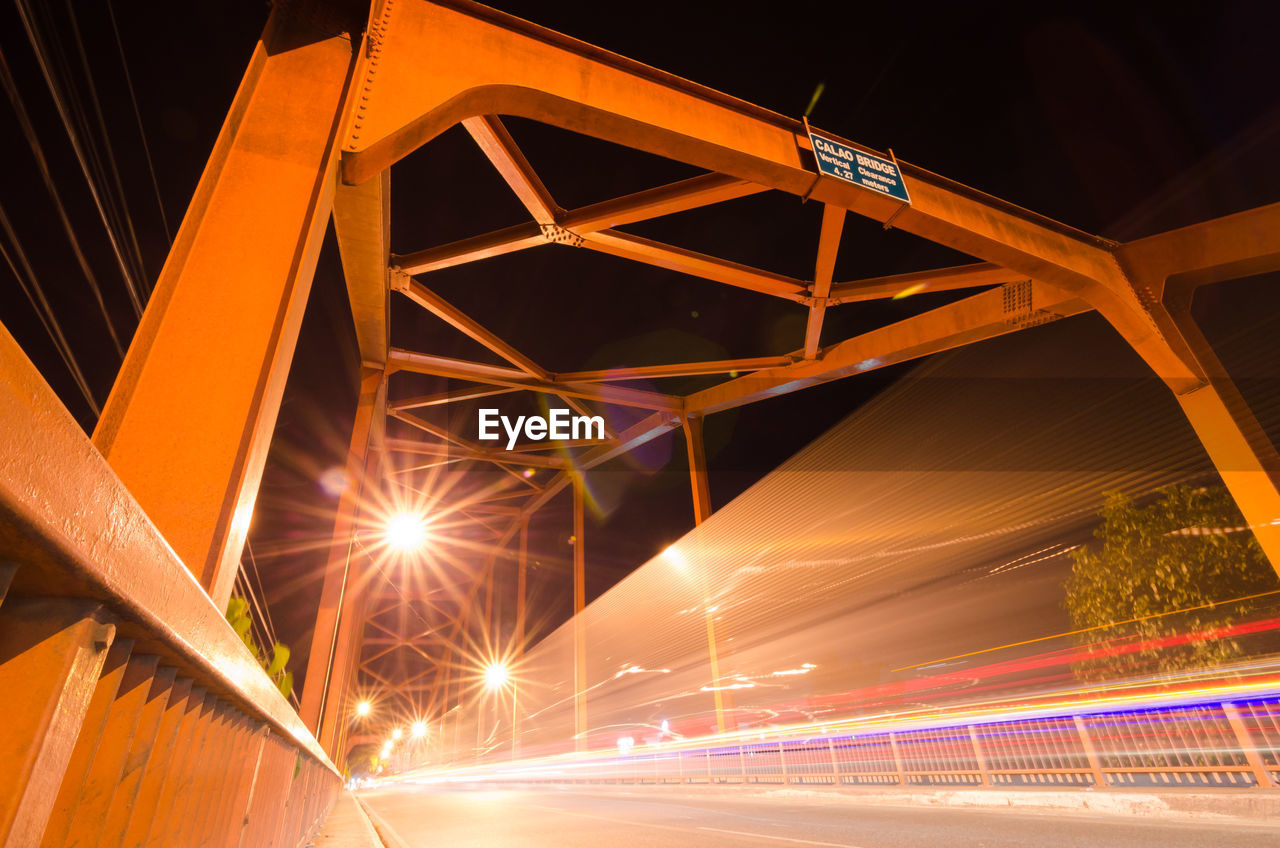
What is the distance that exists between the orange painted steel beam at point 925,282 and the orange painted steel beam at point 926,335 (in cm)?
45

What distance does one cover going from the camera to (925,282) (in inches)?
447

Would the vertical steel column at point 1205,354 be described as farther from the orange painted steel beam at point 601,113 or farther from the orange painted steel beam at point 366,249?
the orange painted steel beam at point 366,249

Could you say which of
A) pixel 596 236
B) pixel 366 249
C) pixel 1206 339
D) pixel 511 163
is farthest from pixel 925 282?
pixel 366 249

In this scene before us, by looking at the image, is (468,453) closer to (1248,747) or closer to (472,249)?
(472,249)

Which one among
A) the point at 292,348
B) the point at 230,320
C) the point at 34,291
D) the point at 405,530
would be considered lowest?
the point at 230,320

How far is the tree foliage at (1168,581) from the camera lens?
10.5 metres

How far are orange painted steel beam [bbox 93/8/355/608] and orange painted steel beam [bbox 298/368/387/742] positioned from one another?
30.0 feet

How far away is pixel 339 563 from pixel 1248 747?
→ 46.6ft

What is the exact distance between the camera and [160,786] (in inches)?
55.9

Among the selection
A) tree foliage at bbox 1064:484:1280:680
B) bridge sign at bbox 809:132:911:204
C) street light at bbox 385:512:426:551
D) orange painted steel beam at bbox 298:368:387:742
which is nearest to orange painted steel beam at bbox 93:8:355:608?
bridge sign at bbox 809:132:911:204

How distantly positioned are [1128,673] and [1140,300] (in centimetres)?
736

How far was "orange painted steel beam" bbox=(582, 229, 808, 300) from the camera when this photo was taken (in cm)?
1061

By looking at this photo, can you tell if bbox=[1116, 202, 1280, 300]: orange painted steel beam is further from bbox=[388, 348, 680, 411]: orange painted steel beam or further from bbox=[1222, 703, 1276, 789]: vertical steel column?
bbox=[388, 348, 680, 411]: orange painted steel beam

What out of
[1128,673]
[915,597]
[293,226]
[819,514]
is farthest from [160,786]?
[915,597]
